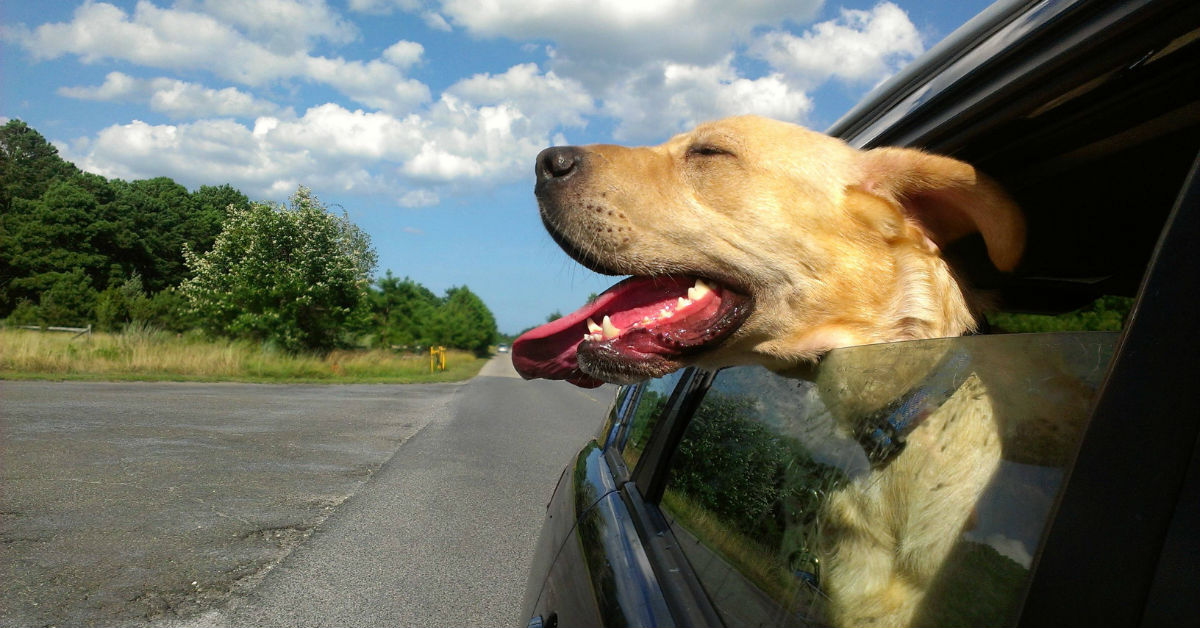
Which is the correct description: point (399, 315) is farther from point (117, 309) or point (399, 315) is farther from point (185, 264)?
point (117, 309)

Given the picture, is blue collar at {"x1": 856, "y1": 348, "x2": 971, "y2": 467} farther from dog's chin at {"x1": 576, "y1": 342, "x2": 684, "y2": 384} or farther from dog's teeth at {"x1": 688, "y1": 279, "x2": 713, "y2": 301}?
dog's teeth at {"x1": 688, "y1": 279, "x2": 713, "y2": 301}

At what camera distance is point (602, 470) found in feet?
9.97

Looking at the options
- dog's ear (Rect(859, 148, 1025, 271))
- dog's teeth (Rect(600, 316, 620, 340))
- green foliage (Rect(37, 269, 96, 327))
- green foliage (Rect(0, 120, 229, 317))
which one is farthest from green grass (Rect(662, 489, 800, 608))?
green foliage (Rect(0, 120, 229, 317))

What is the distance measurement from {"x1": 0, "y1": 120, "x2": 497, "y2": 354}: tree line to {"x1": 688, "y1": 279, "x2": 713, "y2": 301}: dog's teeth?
29.2m

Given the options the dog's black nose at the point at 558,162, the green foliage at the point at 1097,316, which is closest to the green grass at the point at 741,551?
the dog's black nose at the point at 558,162

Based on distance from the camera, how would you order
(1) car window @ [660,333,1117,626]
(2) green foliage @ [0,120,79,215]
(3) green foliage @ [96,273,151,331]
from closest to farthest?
(1) car window @ [660,333,1117,626] → (3) green foliage @ [96,273,151,331] → (2) green foliage @ [0,120,79,215]

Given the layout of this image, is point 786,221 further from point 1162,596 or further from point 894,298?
point 1162,596

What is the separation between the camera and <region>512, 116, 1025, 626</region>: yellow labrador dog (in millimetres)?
2100

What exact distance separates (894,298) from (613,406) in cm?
175

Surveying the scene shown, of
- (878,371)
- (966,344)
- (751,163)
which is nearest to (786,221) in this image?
(751,163)

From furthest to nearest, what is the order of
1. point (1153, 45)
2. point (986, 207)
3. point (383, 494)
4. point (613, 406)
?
point (383, 494) → point (613, 406) → point (986, 207) → point (1153, 45)

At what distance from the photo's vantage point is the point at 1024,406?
3.54ft

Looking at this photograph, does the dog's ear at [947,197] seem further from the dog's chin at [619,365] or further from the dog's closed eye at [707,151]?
the dog's chin at [619,365]

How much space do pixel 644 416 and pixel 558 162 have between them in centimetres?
100
